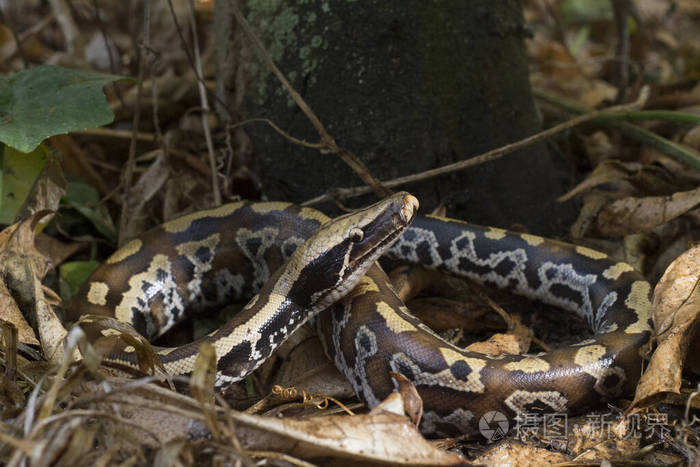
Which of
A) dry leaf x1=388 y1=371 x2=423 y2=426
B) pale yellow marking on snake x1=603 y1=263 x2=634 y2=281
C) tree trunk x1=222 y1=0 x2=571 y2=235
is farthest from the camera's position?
tree trunk x1=222 y1=0 x2=571 y2=235

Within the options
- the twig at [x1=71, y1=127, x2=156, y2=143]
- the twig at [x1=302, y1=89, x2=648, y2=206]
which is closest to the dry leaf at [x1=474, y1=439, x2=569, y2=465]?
the twig at [x1=302, y1=89, x2=648, y2=206]

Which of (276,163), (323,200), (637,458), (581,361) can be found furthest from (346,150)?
(637,458)

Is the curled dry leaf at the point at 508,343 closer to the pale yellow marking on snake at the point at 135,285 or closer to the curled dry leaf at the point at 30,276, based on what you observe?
the pale yellow marking on snake at the point at 135,285

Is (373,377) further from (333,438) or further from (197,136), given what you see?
(197,136)

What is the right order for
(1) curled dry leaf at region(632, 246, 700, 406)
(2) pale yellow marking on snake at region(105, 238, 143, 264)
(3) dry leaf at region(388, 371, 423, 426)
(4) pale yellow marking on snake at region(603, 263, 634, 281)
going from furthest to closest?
(2) pale yellow marking on snake at region(105, 238, 143, 264), (4) pale yellow marking on snake at region(603, 263, 634, 281), (1) curled dry leaf at region(632, 246, 700, 406), (3) dry leaf at region(388, 371, 423, 426)

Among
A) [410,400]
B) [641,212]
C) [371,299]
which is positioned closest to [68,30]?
[371,299]

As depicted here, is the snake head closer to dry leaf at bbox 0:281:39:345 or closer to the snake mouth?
the snake mouth
